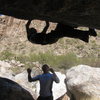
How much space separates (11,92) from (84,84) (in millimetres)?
3463

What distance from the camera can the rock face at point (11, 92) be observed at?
9774mm

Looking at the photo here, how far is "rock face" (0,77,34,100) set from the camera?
9774 mm

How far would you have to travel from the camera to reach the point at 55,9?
673 centimetres

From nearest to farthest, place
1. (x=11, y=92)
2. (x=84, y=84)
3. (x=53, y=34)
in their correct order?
(x=53, y=34), (x=11, y=92), (x=84, y=84)

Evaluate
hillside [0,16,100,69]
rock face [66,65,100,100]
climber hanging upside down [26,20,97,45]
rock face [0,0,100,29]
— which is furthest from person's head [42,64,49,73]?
hillside [0,16,100,69]

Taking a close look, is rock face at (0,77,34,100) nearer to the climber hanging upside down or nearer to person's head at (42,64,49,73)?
person's head at (42,64,49,73)

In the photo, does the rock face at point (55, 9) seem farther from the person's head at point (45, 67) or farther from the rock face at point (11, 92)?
the rock face at point (11, 92)

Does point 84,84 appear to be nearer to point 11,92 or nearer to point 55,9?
point 11,92

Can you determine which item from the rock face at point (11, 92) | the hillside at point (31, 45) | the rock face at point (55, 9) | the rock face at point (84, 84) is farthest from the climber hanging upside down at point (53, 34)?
the hillside at point (31, 45)

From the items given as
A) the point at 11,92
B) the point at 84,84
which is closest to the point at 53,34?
the point at 11,92

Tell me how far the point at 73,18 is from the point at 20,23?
36.2 m

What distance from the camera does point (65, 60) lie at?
3850cm

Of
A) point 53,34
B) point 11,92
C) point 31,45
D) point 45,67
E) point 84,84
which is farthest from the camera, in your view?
point 31,45

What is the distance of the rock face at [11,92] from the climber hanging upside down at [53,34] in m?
2.01
